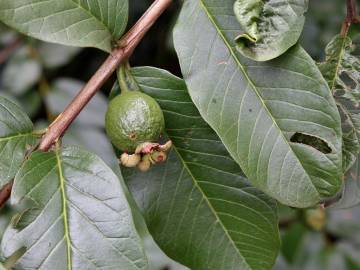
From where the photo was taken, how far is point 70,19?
99cm

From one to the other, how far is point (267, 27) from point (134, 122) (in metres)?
0.23

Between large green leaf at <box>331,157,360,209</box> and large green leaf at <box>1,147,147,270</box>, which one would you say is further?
large green leaf at <box>331,157,360,209</box>

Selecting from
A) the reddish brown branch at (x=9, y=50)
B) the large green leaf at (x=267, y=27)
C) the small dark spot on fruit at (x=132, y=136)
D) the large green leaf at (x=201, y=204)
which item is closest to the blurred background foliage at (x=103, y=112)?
the reddish brown branch at (x=9, y=50)

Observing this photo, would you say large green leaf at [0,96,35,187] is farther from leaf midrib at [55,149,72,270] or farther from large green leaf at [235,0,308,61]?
large green leaf at [235,0,308,61]

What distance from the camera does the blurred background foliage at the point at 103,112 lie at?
6.21ft

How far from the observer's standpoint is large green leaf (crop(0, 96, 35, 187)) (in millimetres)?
Answer: 960

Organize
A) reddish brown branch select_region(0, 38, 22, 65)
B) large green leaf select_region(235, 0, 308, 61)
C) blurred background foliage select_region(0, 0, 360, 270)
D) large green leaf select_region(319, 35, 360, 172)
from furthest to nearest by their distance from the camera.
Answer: reddish brown branch select_region(0, 38, 22, 65), blurred background foliage select_region(0, 0, 360, 270), large green leaf select_region(319, 35, 360, 172), large green leaf select_region(235, 0, 308, 61)

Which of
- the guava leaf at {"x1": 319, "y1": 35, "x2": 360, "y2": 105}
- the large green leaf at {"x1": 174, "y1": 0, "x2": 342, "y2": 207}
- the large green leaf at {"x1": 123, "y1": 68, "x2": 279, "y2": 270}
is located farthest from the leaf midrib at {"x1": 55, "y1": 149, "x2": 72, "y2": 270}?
the guava leaf at {"x1": 319, "y1": 35, "x2": 360, "y2": 105}

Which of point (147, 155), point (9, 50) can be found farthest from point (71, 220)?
point (9, 50)

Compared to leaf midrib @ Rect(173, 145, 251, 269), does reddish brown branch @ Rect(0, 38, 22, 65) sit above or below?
below

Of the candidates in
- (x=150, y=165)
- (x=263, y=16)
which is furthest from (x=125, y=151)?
(x=263, y=16)

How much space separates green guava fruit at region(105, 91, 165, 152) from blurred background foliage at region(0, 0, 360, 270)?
79 cm

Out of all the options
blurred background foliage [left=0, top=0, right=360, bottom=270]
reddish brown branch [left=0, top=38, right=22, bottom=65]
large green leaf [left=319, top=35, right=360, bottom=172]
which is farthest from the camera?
reddish brown branch [left=0, top=38, right=22, bottom=65]

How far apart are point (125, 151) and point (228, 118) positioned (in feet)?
0.54
